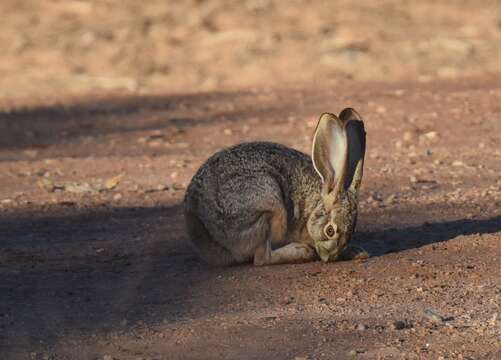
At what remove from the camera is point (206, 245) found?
6969mm

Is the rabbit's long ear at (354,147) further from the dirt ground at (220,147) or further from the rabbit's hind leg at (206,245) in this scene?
the rabbit's hind leg at (206,245)

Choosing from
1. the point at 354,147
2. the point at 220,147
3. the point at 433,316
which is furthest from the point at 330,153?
the point at 220,147

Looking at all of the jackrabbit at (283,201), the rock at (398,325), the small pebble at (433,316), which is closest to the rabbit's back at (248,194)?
the jackrabbit at (283,201)

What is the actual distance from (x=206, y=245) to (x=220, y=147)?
528 centimetres

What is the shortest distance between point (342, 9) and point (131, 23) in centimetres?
332

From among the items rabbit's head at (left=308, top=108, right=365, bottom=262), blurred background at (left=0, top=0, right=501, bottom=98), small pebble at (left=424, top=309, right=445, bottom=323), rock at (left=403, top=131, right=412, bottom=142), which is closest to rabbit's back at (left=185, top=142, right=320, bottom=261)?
rabbit's head at (left=308, top=108, right=365, bottom=262)

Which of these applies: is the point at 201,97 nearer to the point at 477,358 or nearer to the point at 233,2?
the point at 233,2

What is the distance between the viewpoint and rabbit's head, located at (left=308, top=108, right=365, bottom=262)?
22.0 ft

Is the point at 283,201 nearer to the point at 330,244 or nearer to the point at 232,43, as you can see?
the point at 330,244

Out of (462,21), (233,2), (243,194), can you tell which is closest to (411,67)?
(462,21)

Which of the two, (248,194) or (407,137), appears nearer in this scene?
(248,194)

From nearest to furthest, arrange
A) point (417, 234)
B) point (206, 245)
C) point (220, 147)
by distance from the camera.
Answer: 1. point (206, 245)
2. point (417, 234)
3. point (220, 147)

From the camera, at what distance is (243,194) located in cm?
680

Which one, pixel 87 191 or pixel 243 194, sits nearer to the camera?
pixel 243 194
